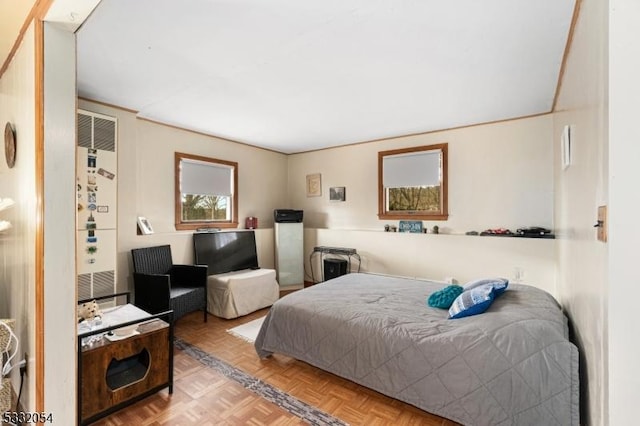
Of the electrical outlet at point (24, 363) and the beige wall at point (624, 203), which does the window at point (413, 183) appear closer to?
the beige wall at point (624, 203)

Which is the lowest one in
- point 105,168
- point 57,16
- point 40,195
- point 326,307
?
point 326,307

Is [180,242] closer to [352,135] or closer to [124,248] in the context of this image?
[124,248]

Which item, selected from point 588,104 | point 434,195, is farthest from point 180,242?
point 588,104

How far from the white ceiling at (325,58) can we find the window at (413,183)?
71 cm

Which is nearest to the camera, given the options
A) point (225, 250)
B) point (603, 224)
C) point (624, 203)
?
point (624, 203)

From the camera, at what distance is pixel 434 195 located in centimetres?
428

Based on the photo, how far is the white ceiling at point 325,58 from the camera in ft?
5.57

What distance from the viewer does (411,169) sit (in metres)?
4.39

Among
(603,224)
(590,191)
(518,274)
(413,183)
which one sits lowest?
(518,274)

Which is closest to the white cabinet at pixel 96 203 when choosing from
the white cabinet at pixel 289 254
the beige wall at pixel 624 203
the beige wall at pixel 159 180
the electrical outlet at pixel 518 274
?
the beige wall at pixel 159 180

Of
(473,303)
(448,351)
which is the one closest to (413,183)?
(473,303)

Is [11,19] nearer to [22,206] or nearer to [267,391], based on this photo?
[22,206]

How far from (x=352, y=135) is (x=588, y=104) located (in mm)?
3302

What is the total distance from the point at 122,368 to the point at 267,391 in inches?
43.6
